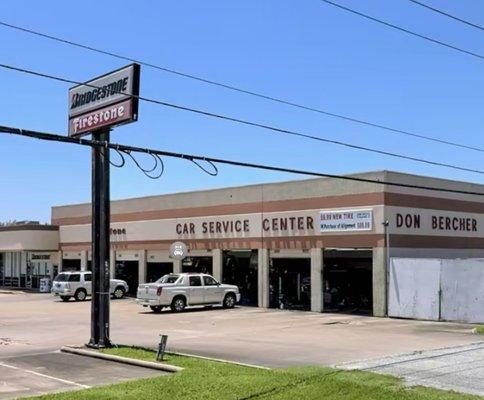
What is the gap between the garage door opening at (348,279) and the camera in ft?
112

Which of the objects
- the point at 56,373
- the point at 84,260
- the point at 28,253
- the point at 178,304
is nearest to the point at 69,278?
the point at 84,260

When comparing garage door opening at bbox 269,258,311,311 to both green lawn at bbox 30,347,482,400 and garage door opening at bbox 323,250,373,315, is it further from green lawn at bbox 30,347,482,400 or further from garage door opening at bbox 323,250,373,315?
green lawn at bbox 30,347,482,400

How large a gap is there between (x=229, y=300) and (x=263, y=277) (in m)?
2.01

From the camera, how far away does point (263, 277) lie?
1332 inches

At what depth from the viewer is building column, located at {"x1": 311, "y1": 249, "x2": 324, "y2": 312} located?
31125 mm

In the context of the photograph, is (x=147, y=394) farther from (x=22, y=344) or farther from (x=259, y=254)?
(x=259, y=254)

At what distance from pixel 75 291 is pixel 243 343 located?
876 inches

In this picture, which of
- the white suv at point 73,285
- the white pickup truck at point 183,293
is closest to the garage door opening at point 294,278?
the white pickup truck at point 183,293

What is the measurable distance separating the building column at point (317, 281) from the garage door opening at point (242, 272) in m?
6.28

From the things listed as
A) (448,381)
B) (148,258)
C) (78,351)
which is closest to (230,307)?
(148,258)

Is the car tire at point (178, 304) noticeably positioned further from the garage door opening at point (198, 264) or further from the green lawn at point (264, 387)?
the green lawn at point (264, 387)

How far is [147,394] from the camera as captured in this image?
427 inches

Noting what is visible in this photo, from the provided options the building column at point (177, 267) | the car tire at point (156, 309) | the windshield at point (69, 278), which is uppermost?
the building column at point (177, 267)

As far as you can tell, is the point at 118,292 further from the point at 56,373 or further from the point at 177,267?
the point at 56,373
